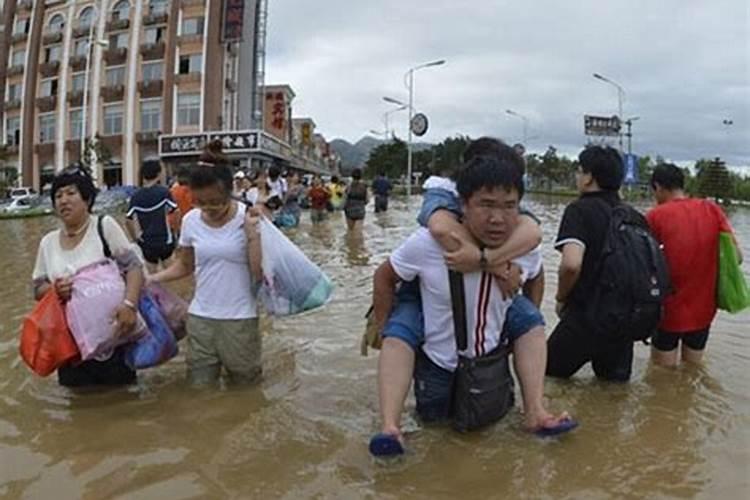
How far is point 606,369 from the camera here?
459 cm

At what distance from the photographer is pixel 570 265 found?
13.4 ft

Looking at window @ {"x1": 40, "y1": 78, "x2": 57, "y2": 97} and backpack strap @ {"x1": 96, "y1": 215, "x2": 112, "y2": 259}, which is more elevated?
window @ {"x1": 40, "y1": 78, "x2": 57, "y2": 97}

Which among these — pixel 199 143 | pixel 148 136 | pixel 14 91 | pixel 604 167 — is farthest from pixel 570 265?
pixel 14 91

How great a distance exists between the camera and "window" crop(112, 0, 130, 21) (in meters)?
53.0

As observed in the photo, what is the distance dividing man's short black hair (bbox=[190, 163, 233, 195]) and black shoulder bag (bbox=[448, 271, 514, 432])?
5.01ft

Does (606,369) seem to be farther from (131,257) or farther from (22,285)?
(22,285)

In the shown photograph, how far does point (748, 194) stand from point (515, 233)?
2246 inches

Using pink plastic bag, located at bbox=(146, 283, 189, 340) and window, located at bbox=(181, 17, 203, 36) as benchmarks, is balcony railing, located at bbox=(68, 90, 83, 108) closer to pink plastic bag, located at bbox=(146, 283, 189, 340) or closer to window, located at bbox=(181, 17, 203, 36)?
window, located at bbox=(181, 17, 203, 36)

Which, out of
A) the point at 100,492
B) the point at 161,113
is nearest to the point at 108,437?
the point at 100,492

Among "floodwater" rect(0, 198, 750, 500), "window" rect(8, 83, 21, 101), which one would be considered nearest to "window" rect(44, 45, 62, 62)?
"window" rect(8, 83, 21, 101)

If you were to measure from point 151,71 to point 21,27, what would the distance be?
15.5 m

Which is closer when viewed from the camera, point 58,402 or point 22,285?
point 58,402

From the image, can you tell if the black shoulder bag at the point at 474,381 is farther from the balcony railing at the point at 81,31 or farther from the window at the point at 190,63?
the balcony railing at the point at 81,31

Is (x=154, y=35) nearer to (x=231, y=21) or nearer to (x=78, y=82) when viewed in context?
(x=231, y=21)
